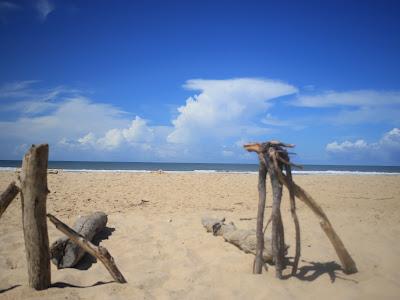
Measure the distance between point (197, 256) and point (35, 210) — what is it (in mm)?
3314

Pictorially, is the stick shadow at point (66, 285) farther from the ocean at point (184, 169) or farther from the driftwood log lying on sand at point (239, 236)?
the ocean at point (184, 169)

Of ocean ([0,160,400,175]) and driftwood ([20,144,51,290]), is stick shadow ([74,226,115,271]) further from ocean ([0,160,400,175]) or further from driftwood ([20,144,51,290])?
ocean ([0,160,400,175])

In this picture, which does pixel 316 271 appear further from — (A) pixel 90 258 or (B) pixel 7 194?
(B) pixel 7 194

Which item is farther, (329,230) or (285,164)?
(329,230)

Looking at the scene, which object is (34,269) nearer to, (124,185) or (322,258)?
Answer: (322,258)

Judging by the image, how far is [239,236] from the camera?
668 cm

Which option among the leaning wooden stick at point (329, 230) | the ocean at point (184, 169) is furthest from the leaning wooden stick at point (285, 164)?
the ocean at point (184, 169)

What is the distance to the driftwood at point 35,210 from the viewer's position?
423cm

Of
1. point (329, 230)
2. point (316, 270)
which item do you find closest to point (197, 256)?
point (316, 270)

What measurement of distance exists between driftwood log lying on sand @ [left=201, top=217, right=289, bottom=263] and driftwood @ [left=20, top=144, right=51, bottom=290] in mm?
3757

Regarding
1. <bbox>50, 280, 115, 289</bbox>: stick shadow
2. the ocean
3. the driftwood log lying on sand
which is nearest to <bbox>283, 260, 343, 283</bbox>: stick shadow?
the driftwood log lying on sand

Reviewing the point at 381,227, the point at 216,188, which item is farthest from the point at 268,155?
the point at 216,188

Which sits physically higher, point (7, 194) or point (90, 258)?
point (7, 194)

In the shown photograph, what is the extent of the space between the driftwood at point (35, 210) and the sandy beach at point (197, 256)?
14.3 inches
